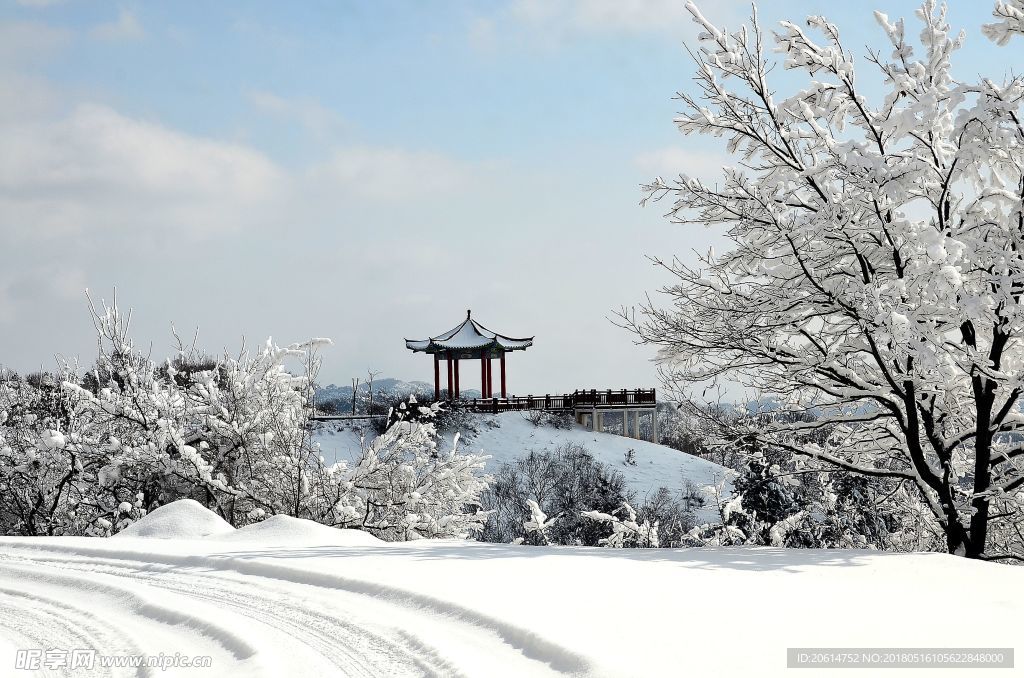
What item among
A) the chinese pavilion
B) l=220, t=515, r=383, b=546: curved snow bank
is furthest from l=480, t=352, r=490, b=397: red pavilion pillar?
l=220, t=515, r=383, b=546: curved snow bank

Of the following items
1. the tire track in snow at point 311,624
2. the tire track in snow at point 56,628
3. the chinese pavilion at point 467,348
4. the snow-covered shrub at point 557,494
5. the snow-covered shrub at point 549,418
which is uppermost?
the chinese pavilion at point 467,348

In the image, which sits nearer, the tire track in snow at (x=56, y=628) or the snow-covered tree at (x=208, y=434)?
the tire track in snow at (x=56, y=628)

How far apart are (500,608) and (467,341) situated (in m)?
37.6

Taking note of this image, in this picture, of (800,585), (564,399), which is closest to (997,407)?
(800,585)

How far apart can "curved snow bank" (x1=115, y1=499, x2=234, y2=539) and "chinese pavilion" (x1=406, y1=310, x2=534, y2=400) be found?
30992 millimetres

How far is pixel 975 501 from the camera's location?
29.3 feet

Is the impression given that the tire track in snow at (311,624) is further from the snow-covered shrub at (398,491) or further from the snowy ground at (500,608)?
the snow-covered shrub at (398,491)

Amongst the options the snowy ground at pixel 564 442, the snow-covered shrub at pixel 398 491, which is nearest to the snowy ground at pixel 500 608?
the snow-covered shrub at pixel 398 491

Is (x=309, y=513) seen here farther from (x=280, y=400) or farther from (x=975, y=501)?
(x=975, y=501)

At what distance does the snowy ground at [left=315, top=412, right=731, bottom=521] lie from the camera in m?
36.2

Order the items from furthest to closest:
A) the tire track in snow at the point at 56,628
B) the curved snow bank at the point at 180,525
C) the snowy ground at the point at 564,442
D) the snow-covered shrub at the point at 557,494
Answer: the snowy ground at the point at 564,442, the snow-covered shrub at the point at 557,494, the curved snow bank at the point at 180,525, the tire track in snow at the point at 56,628

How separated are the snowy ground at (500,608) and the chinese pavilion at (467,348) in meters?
33.9

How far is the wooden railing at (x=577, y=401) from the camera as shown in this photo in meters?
41.9

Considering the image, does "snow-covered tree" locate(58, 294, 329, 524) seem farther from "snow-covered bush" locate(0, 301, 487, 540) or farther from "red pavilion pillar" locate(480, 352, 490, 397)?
"red pavilion pillar" locate(480, 352, 490, 397)
